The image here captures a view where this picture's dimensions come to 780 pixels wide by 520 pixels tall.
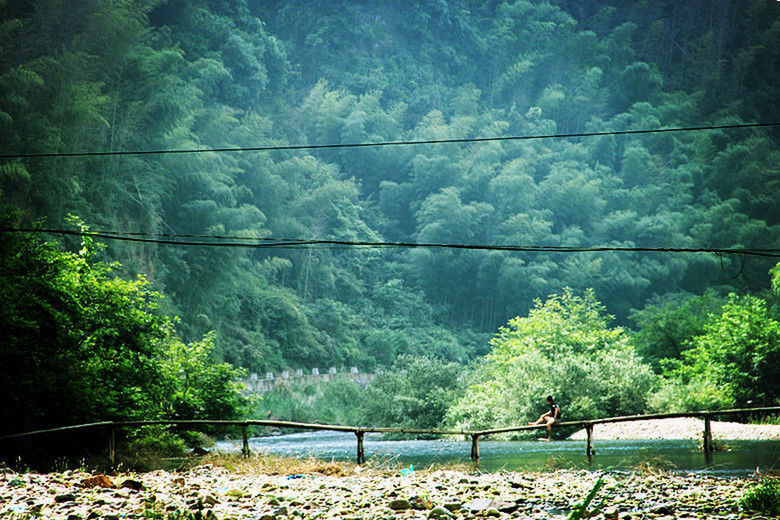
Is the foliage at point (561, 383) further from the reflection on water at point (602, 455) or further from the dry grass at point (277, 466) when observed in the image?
the dry grass at point (277, 466)

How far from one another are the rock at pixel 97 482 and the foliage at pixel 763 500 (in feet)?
26.0

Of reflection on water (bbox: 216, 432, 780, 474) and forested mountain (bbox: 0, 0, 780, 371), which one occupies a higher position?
forested mountain (bbox: 0, 0, 780, 371)

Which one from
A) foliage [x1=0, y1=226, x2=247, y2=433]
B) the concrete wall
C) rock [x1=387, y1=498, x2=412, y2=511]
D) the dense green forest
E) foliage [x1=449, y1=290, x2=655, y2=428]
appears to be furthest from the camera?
the concrete wall

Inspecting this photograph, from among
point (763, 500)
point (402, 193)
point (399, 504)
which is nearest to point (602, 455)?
point (763, 500)

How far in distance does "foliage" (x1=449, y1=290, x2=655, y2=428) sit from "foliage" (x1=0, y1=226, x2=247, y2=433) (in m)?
15.9

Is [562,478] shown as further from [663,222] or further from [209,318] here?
[663,222]

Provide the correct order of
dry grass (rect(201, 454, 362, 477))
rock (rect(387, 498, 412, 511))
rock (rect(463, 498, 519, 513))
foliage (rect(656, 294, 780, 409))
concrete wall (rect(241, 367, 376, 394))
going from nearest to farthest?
rock (rect(463, 498, 519, 513)) < rock (rect(387, 498, 412, 511)) < dry grass (rect(201, 454, 362, 477)) < foliage (rect(656, 294, 780, 409)) < concrete wall (rect(241, 367, 376, 394))

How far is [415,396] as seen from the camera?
37.0m

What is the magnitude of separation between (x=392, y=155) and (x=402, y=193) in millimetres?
5475

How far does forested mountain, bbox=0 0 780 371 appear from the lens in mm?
49844

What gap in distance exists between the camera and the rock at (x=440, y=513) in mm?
8656

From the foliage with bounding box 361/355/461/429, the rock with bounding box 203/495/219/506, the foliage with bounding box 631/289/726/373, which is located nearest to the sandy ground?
the foliage with bounding box 361/355/461/429

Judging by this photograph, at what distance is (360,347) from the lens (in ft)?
206

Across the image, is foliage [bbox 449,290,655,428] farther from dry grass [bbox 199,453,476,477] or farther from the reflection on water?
dry grass [bbox 199,453,476,477]
